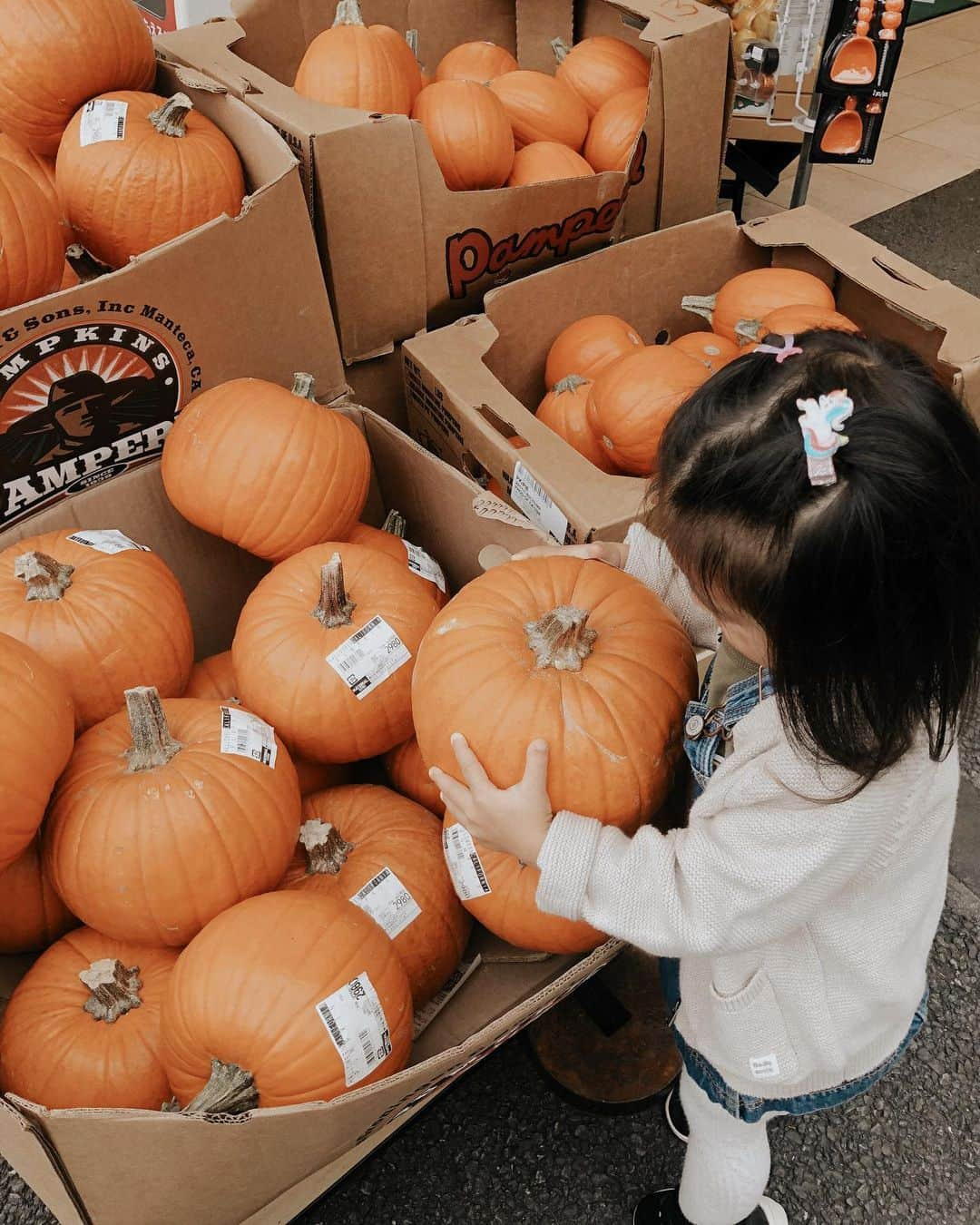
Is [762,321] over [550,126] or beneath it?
beneath

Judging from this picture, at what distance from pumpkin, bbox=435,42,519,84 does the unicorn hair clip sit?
5.73 ft

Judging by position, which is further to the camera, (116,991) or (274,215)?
(274,215)

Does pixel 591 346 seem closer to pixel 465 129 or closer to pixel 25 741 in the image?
pixel 465 129

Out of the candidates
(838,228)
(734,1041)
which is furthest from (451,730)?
(838,228)

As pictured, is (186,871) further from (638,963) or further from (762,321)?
(762,321)

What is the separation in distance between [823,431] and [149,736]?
0.78 meters

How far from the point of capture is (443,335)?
167 centimetres

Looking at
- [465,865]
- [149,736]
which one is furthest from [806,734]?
[149,736]

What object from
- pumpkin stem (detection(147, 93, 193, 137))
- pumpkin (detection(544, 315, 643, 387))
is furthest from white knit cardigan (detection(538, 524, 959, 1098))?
pumpkin stem (detection(147, 93, 193, 137))

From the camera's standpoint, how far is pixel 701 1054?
1123mm

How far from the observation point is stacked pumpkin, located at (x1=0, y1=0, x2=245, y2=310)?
1458mm

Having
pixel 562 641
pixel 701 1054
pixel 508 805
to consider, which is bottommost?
pixel 701 1054

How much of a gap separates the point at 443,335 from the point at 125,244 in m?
0.52

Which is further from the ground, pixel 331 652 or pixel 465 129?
pixel 465 129
